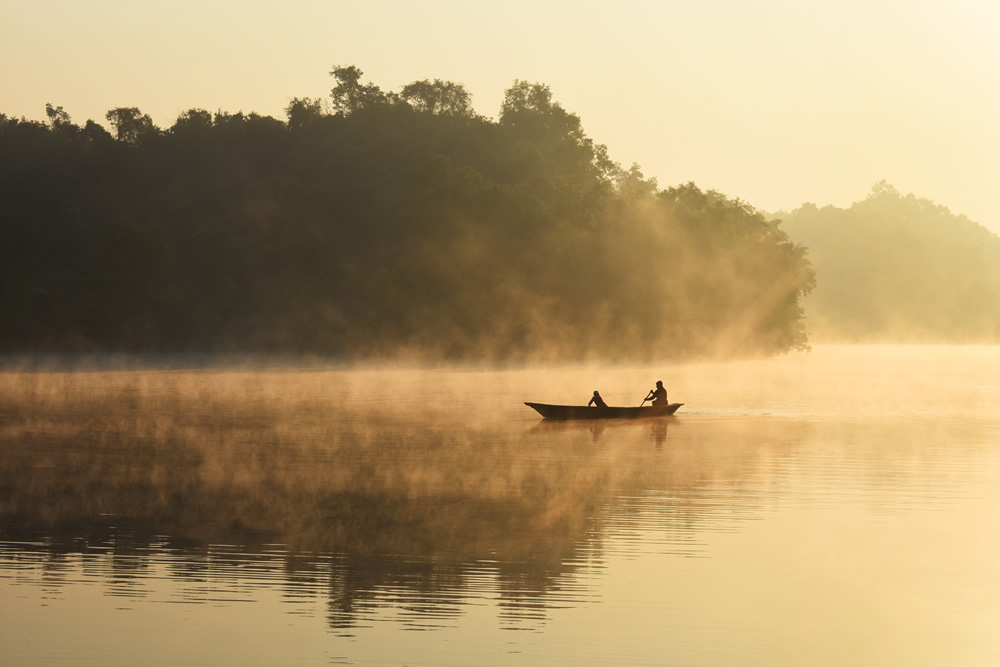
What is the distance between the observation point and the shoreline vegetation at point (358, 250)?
7712cm

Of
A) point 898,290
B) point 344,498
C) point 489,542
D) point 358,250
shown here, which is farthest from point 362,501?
point 898,290

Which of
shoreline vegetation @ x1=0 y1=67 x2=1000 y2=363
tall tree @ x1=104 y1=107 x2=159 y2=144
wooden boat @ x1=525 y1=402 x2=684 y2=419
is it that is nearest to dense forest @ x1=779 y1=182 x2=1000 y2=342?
shoreline vegetation @ x1=0 y1=67 x2=1000 y2=363

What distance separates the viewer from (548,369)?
73250mm

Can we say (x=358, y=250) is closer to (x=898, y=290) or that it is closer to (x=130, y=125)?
(x=130, y=125)

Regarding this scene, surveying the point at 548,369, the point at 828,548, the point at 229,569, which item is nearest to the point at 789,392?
the point at 548,369

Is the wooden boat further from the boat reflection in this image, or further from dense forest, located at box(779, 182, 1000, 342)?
dense forest, located at box(779, 182, 1000, 342)

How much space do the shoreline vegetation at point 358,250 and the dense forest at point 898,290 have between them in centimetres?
7185

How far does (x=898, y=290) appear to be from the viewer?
575 feet

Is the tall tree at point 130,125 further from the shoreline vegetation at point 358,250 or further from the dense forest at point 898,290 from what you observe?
the dense forest at point 898,290

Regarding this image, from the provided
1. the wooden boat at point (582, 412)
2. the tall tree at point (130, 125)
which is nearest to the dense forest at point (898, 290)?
the tall tree at point (130, 125)

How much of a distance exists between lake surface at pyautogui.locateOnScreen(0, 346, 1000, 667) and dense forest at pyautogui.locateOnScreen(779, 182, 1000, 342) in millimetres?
143214

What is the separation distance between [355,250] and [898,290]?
10861 centimetres

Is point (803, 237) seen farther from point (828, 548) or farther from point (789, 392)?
point (828, 548)

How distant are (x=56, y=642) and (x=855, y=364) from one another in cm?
8178
